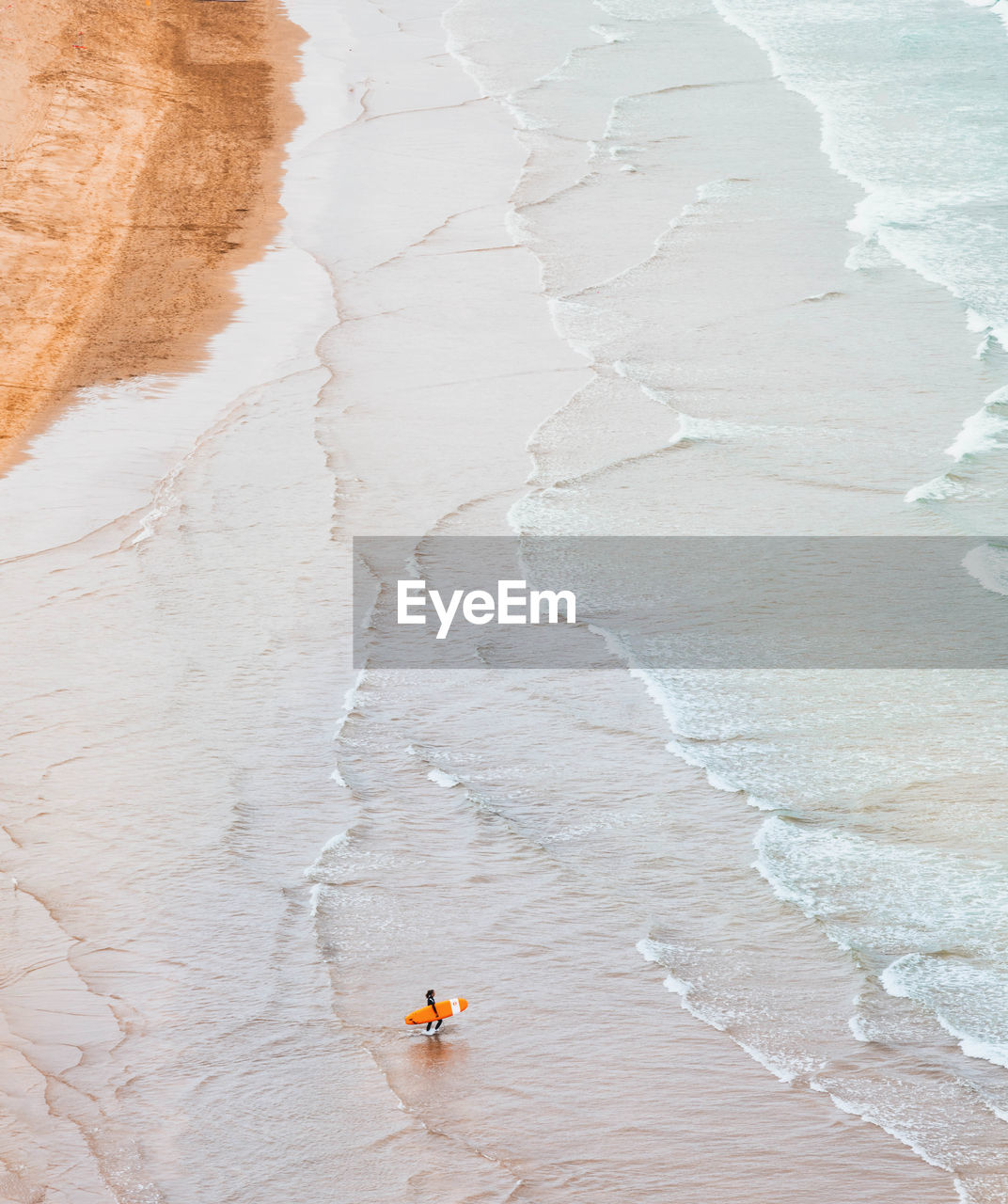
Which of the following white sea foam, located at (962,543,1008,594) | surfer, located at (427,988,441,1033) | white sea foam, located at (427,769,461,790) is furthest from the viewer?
white sea foam, located at (962,543,1008,594)

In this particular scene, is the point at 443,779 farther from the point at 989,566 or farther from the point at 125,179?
the point at 125,179

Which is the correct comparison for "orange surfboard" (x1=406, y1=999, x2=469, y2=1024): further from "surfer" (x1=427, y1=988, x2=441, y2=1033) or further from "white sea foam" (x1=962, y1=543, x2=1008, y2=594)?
"white sea foam" (x1=962, y1=543, x2=1008, y2=594)

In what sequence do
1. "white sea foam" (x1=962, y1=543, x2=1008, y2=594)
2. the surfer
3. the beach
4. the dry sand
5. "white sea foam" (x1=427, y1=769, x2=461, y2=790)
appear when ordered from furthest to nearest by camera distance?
the dry sand < "white sea foam" (x1=962, y1=543, x2=1008, y2=594) < "white sea foam" (x1=427, y1=769, x2=461, y2=790) < the surfer < the beach

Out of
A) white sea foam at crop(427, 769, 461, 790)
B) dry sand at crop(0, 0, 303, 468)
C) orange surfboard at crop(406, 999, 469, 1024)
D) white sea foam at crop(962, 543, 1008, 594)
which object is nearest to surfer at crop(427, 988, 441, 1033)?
orange surfboard at crop(406, 999, 469, 1024)

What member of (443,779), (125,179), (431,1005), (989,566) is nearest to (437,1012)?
(431,1005)

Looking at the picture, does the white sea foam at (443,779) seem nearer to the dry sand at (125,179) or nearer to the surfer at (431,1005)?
the surfer at (431,1005)

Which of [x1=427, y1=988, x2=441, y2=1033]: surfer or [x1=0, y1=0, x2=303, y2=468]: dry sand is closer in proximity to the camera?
[x1=427, y1=988, x2=441, y2=1033]: surfer
